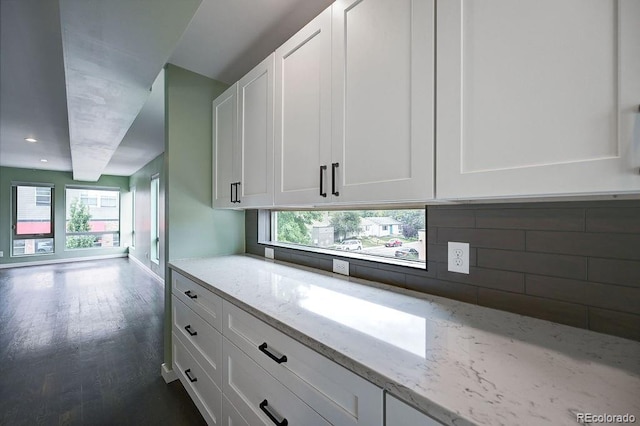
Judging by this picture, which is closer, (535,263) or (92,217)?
(535,263)

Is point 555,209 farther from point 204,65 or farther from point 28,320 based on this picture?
point 28,320

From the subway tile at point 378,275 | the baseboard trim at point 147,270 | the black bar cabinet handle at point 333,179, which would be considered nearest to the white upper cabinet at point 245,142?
the black bar cabinet handle at point 333,179

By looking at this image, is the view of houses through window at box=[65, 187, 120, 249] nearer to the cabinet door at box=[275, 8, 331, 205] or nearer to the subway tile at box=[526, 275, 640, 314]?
the cabinet door at box=[275, 8, 331, 205]

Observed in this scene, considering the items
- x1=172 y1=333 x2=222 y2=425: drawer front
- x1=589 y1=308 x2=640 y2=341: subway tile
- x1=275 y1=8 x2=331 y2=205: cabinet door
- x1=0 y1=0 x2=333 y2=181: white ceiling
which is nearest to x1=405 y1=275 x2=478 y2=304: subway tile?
x1=589 y1=308 x2=640 y2=341: subway tile

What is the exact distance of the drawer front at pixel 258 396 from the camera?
0.91 meters

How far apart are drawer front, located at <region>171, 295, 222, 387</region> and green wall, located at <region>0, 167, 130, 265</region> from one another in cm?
783

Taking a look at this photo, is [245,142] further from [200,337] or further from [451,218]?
[451,218]

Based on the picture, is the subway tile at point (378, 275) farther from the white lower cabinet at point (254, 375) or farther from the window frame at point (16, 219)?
the window frame at point (16, 219)

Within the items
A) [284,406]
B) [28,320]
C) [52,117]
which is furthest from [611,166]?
[28,320]

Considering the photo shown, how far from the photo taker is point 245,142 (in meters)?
1.86

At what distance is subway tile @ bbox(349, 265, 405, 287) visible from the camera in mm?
1361

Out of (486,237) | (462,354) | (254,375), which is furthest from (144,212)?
(462,354)

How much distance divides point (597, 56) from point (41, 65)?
318 cm

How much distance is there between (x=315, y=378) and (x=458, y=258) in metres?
0.74
